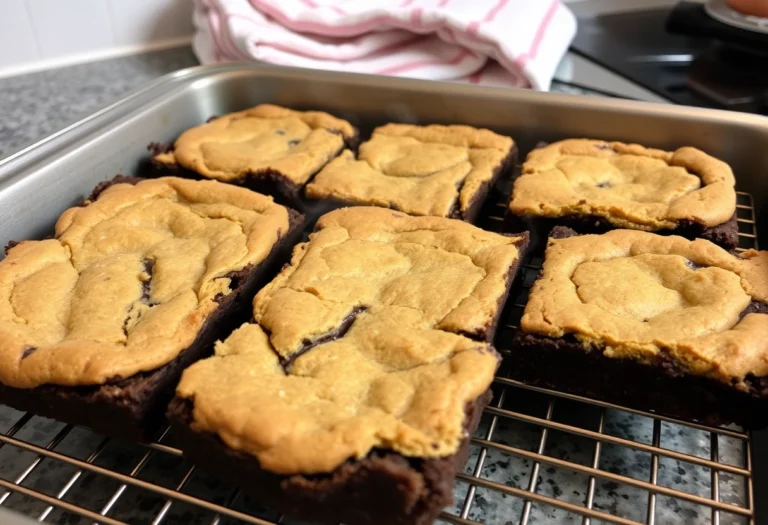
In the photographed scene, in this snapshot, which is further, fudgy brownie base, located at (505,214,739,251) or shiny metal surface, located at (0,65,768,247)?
shiny metal surface, located at (0,65,768,247)

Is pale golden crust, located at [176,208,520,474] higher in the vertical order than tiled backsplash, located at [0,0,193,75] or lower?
lower

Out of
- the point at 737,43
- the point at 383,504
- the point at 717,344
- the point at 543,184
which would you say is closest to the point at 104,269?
the point at 383,504

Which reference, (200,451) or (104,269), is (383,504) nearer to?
(200,451)

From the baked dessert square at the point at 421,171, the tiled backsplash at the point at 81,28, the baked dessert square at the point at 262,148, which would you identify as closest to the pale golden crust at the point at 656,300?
the baked dessert square at the point at 421,171

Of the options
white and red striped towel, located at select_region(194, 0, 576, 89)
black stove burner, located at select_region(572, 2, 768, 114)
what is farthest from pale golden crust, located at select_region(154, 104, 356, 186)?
black stove burner, located at select_region(572, 2, 768, 114)

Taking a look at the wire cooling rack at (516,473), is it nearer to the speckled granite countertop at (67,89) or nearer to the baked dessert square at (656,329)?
the baked dessert square at (656,329)

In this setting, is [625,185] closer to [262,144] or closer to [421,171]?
[421,171]

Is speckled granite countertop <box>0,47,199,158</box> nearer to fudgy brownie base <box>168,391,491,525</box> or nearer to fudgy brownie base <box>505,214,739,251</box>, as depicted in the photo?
fudgy brownie base <box>505,214,739,251</box>
